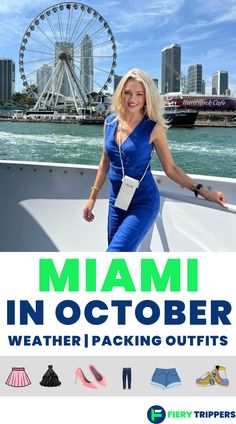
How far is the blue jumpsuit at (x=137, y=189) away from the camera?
926 mm

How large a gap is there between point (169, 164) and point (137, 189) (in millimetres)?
85

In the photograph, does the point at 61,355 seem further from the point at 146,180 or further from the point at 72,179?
the point at 72,179

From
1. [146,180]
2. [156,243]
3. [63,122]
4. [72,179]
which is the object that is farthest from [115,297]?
[63,122]

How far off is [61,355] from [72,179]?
966 millimetres

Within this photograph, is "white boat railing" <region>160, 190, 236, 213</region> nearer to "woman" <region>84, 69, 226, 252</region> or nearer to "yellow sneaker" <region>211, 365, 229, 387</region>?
"woman" <region>84, 69, 226, 252</region>

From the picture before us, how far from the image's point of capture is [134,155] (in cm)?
93

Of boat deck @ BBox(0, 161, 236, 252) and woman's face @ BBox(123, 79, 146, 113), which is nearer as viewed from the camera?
woman's face @ BBox(123, 79, 146, 113)

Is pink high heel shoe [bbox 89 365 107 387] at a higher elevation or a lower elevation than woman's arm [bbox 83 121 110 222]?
lower

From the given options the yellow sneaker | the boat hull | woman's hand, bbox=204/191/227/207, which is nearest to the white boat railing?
woman's hand, bbox=204/191/227/207

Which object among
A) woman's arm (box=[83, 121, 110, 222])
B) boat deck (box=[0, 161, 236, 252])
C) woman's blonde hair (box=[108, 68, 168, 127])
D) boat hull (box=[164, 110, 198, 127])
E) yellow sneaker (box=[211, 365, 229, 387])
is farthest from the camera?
boat hull (box=[164, 110, 198, 127])

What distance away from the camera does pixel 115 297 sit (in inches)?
23.4
